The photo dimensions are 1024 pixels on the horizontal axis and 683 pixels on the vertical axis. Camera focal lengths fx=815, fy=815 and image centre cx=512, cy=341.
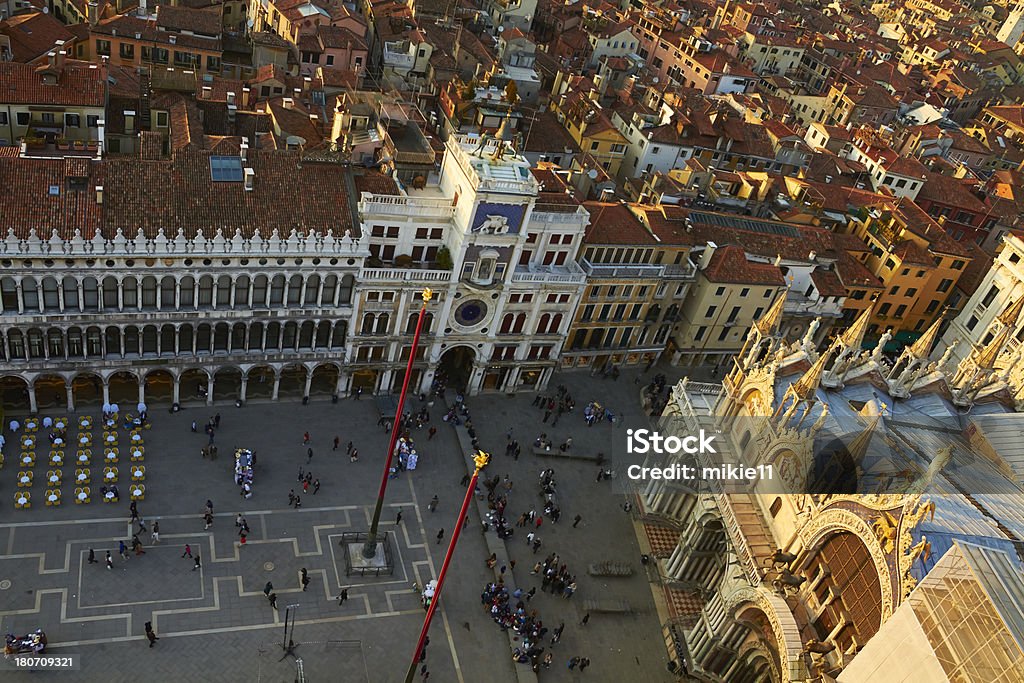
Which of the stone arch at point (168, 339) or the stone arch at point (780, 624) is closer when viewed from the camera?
the stone arch at point (780, 624)

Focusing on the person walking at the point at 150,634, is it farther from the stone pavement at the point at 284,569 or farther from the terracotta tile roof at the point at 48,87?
the terracotta tile roof at the point at 48,87

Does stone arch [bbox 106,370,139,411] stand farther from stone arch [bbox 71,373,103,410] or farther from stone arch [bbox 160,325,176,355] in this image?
stone arch [bbox 160,325,176,355]

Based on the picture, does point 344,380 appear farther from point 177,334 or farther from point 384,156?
point 384,156

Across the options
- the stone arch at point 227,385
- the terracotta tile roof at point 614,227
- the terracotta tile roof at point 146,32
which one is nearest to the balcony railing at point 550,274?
the terracotta tile roof at point 614,227

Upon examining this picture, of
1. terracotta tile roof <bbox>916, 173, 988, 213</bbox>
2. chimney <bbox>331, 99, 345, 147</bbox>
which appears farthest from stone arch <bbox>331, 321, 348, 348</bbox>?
terracotta tile roof <bbox>916, 173, 988, 213</bbox>

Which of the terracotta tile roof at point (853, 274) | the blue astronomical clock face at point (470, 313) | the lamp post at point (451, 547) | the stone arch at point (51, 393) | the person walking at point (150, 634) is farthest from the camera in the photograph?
the terracotta tile roof at point (853, 274)

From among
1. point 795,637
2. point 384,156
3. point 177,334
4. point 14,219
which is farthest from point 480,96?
point 795,637

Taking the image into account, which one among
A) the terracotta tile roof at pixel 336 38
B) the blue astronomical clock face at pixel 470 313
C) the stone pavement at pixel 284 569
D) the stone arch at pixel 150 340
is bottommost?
the stone pavement at pixel 284 569
